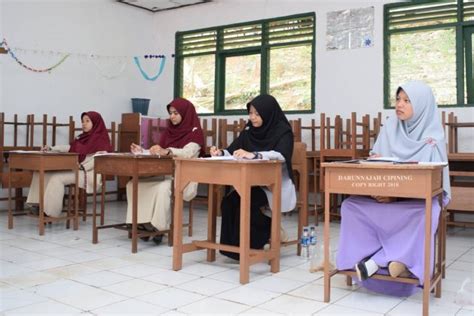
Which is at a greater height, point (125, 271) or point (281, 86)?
point (281, 86)

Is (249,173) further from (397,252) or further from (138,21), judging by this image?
(138,21)

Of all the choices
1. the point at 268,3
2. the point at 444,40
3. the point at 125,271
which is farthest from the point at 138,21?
the point at 125,271

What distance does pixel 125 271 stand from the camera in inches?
118

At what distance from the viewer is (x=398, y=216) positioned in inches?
96.3

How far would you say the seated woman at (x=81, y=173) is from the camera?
445cm

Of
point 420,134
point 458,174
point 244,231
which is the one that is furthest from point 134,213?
point 458,174

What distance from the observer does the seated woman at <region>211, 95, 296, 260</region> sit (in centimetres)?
323

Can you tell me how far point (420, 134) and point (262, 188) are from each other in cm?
109

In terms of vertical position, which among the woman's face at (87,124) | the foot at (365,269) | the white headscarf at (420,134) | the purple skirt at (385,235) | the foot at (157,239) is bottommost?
the foot at (157,239)

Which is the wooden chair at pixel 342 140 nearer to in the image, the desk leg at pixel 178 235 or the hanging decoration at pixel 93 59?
the desk leg at pixel 178 235

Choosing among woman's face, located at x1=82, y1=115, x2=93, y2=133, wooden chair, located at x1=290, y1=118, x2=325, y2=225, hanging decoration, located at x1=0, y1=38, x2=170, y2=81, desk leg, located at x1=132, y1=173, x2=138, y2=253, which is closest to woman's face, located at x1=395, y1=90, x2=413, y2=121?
desk leg, located at x1=132, y1=173, x2=138, y2=253

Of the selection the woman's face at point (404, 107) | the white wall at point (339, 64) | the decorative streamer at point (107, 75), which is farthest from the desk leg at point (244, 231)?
the decorative streamer at point (107, 75)

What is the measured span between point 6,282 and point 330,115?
427 centimetres

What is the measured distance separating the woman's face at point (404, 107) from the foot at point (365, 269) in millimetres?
849
